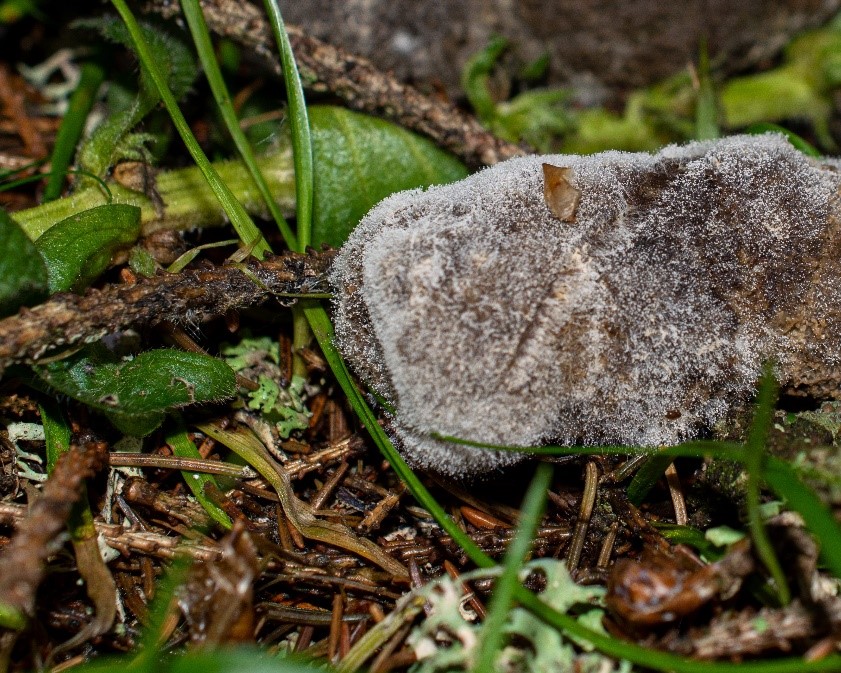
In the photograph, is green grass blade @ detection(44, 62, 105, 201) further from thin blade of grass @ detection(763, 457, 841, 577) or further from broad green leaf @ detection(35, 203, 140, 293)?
thin blade of grass @ detection(763, 457, 841, 577)

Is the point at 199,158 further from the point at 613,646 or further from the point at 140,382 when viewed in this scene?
the point at 613,646

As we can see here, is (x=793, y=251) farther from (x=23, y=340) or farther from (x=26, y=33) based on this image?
(x=26, y=33)

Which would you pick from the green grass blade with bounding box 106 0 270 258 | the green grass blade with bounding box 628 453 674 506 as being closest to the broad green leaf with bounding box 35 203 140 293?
the green grass blade with bounding box 106 0 270 258

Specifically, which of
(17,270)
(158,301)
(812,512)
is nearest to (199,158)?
(158,301)

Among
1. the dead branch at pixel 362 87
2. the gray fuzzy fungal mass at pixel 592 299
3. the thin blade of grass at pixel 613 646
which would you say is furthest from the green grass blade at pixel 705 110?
the thin blade of grass at pixel 613 646

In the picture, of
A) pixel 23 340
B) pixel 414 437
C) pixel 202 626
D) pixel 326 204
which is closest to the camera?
pixel 202 626

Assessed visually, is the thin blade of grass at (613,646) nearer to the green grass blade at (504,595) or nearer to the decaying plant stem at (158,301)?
the green grass blade at (504,595)

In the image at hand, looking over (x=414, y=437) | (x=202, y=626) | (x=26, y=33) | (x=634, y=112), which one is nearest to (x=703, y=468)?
(x=414, y=437)

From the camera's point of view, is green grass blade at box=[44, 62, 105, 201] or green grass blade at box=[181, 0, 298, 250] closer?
green grass blade at box=[181, 0, 298, 250]
